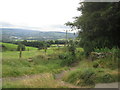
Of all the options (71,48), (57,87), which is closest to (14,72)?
(57,87)

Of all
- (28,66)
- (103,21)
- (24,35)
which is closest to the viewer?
(103,21)

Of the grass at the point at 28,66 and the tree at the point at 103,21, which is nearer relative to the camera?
the tree at the point at 103,21

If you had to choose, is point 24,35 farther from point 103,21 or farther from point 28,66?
point 103,21

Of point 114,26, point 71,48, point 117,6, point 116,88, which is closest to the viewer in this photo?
point 116,88

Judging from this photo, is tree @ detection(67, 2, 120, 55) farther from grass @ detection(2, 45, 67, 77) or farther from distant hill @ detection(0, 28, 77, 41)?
distant hill @ detection(0, 28, 77, 41)

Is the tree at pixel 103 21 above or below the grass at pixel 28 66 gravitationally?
above

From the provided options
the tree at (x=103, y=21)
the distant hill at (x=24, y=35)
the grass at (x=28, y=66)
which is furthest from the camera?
the distant hill at (x=24, y=35)

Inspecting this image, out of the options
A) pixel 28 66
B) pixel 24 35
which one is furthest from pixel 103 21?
pixel 24 35

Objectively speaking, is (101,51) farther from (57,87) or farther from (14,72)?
(57,87)

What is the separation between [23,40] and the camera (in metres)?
33.1

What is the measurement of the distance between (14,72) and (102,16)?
665 cm

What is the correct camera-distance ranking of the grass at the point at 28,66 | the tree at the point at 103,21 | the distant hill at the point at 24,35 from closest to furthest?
the tree at the point at 103,21 → the grass at the point at 28,66 → the distant hill at the point at 24,35

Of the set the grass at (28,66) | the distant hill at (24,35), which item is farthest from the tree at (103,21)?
the distant hill at (24,35)

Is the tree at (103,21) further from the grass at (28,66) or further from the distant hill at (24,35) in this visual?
the distant hill at (24,35)
